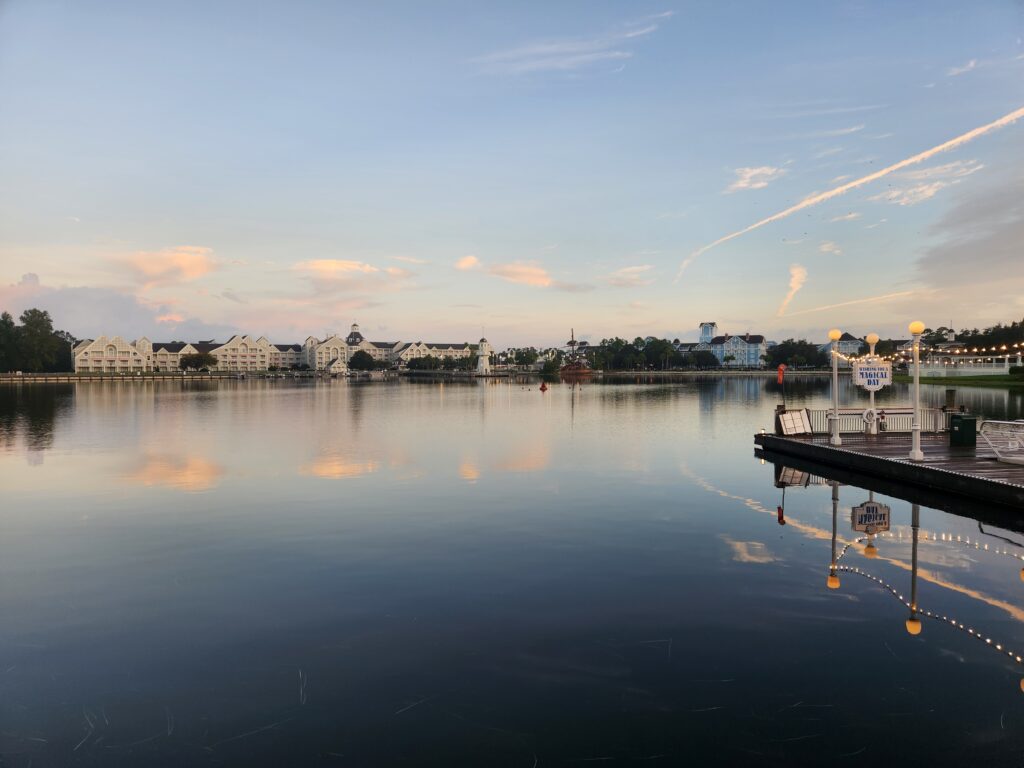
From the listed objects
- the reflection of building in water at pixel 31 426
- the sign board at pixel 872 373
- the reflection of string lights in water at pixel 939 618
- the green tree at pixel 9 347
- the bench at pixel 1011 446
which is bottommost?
→ the reflection of building in water at pixel 31 426

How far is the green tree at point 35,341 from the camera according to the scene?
553ft

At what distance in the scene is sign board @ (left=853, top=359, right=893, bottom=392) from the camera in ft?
90.5

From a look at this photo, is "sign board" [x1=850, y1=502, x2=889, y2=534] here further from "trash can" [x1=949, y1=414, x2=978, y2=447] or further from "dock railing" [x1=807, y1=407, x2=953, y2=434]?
"dock railing" [x1=807, y1=407, x2=953, y2=434]

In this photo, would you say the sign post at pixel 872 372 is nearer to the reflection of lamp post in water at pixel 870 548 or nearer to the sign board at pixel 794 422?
the sign board at pixel 794 422

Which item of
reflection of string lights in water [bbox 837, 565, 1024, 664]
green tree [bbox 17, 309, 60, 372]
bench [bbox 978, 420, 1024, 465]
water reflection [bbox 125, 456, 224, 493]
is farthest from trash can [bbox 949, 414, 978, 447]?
green tree [bbox 17, 309, 60, 372]

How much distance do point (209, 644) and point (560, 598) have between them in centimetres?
565

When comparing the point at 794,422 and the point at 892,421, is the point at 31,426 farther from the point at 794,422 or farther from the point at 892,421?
the point at 892,421

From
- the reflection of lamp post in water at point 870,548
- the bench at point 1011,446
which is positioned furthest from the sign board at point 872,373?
the reflection of lamp post in water at point 870,548

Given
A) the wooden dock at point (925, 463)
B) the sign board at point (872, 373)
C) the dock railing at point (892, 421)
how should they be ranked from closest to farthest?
the wooden dock at point (925, 463)
the sign board at point (872, 373)
the dock railing at point (892, 421)

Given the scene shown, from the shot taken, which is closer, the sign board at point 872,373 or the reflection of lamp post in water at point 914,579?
the reflection of lamp post in water at point 914,579

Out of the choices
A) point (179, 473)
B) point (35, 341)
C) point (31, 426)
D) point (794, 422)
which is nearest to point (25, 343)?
point (35, 341)

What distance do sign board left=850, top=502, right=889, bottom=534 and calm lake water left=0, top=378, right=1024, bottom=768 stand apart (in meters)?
0.66

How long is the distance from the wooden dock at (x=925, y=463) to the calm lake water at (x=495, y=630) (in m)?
1.69

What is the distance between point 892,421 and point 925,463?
17.7 metres
